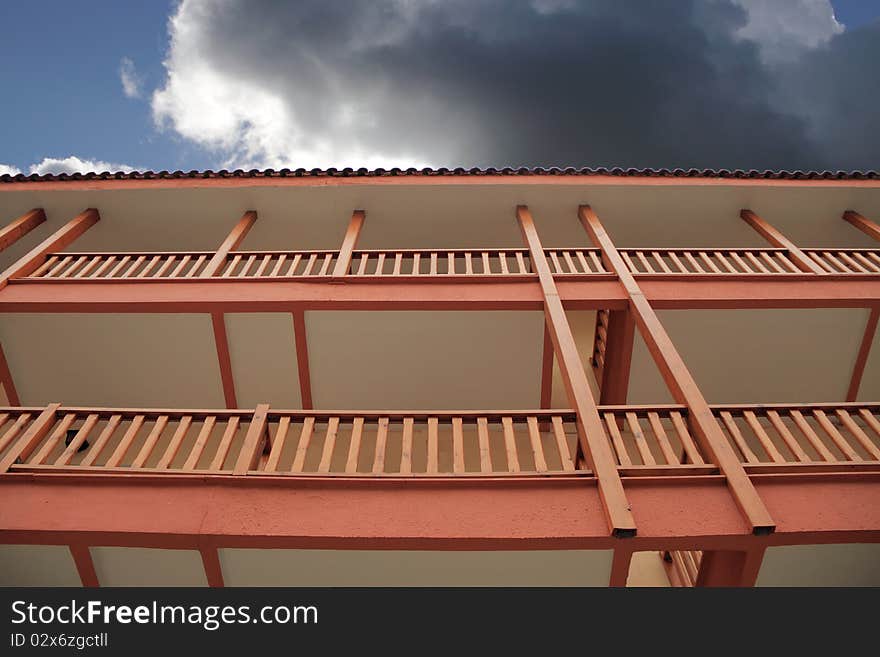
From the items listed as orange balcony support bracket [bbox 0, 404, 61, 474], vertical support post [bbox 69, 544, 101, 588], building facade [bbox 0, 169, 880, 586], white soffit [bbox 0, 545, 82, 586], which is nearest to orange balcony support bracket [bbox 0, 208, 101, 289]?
building facade [bbox 0, 169, 880, 586]

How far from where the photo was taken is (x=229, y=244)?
7.62 m

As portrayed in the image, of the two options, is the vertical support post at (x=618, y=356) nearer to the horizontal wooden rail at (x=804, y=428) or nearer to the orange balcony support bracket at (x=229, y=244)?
the horizontal wooden rail at (x=804, y=428)

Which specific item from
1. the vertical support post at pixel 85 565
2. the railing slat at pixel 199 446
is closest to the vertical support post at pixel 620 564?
the railing slat at pixel 199 446

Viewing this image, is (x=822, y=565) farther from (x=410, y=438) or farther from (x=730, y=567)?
Result: (x=410, y=438)

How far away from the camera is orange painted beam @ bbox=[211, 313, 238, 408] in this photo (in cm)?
694

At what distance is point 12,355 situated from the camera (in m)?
7.39

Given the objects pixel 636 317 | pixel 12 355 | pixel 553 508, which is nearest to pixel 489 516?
pixel 553 508

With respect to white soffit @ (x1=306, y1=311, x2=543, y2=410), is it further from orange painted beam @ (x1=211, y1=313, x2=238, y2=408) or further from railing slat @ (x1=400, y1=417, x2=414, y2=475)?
railing slat @ (x1=400, y1=417, x2=414, y2=475)

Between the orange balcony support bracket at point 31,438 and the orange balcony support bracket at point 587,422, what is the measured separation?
4571mm

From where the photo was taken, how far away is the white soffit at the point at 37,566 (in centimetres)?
490

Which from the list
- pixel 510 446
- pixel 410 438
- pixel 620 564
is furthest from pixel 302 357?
pixel 620 564

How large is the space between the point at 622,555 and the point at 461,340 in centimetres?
379
